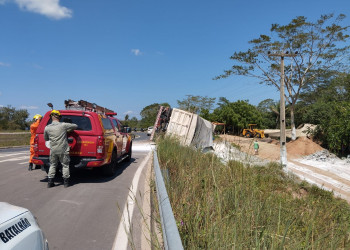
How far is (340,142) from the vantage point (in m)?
25.0

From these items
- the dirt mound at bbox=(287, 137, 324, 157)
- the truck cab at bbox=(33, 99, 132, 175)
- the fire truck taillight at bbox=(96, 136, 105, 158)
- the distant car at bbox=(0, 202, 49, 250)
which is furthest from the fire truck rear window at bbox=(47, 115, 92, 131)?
the dirt mound at bbox=(287, 137, 324, 157)

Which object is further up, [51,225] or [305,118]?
[305,118]

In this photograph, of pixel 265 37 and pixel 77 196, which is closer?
pixel 77 196

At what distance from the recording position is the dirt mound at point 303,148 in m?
27.1

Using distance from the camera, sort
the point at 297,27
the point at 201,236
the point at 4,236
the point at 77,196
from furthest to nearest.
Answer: the point at 297,27
the point at 77,196
the point at 201,236
the point at 4,236

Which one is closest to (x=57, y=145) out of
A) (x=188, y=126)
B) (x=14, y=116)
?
(x=188, y=126)

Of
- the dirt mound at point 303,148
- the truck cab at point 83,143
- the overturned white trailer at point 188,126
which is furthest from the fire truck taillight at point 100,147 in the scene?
the dirt mound at point 303,148

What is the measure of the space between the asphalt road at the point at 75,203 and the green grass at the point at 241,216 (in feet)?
2.98

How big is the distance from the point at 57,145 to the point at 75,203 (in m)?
1.83

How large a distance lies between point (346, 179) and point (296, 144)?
381 inches

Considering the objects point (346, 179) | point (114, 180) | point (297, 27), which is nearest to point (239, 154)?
point (114, 180)

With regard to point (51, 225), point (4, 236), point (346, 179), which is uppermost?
point (4, 236)

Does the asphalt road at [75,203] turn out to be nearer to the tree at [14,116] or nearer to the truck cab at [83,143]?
the truck cab at [83,143]

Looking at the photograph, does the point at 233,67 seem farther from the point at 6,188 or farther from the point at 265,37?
the point at 6,188
